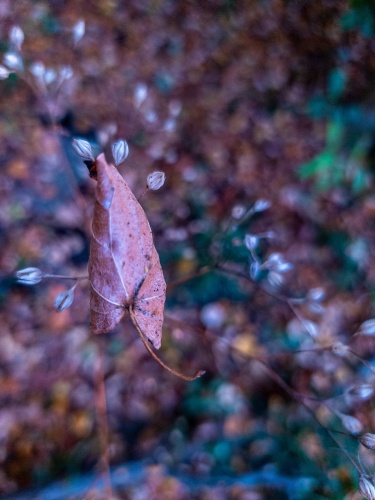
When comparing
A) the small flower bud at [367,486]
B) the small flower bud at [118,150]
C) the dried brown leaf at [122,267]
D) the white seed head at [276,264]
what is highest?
the small flower bud at [118,150]

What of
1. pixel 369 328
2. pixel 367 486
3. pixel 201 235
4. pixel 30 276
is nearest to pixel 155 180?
pixel 30 276

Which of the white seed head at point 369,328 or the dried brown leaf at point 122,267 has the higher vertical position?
the dried brown leaf at point 122,267

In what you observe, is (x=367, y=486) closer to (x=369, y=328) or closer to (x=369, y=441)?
(x=369, y=441)

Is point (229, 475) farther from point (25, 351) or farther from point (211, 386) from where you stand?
point (25, 351)

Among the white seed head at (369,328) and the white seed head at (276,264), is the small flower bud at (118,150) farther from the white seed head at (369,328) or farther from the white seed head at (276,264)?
the white seed head at (369,328)

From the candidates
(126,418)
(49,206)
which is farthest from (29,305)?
(126,418)

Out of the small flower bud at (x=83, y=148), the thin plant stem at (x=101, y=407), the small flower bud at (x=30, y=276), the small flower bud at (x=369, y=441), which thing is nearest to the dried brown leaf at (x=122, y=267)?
the small flower bud at (x=83, y=148)

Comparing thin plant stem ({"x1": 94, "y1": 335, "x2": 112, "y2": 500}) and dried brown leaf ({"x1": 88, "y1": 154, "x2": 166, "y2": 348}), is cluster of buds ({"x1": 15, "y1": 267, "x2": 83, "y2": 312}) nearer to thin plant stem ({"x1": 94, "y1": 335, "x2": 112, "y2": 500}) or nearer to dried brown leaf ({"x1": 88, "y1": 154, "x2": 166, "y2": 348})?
dried brown leaf ({"x1": 88, "y1": 154, "x2": 166, "y2": 348})
